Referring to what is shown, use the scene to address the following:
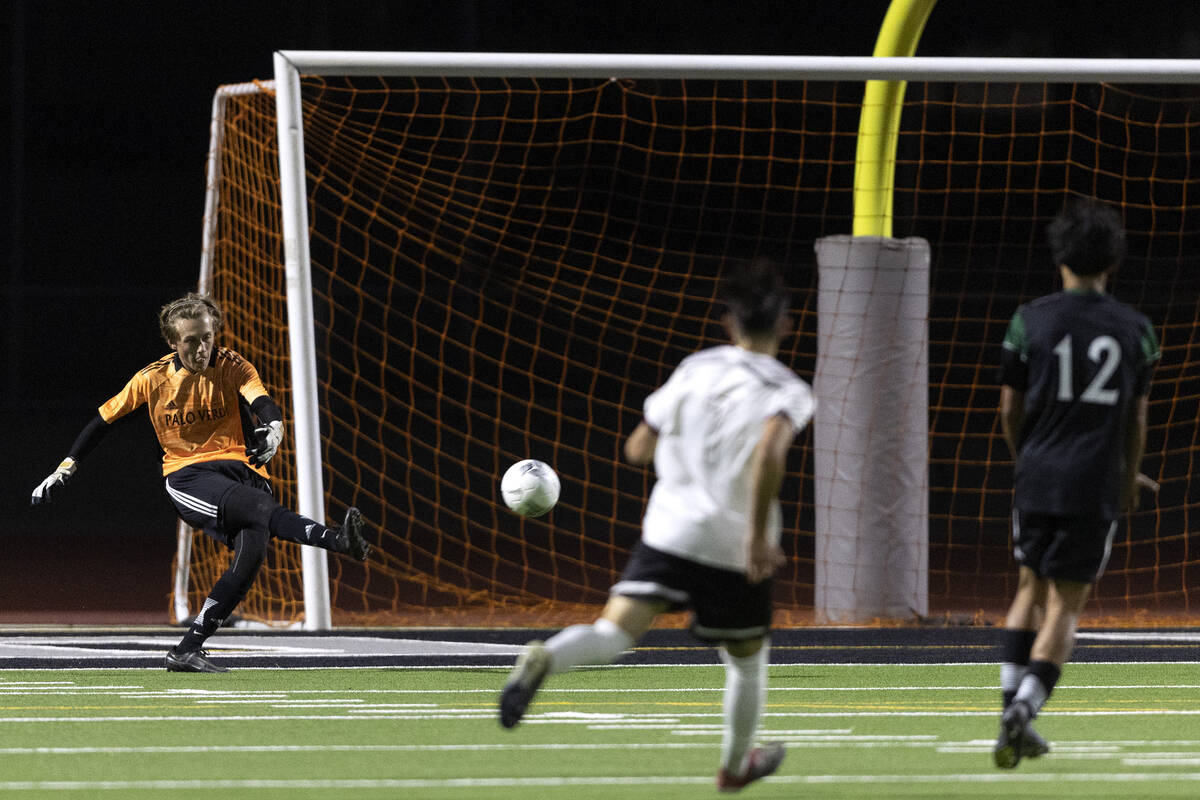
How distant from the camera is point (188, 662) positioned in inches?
342

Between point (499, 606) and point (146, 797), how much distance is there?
26.7 ft

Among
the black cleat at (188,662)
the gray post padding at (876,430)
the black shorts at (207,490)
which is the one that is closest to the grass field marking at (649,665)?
the black cleat at (188,662)

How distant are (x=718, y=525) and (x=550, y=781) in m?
0.91

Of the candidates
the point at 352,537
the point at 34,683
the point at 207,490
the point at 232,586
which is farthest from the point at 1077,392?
the point at 34,683

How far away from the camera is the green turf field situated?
17.3 feet

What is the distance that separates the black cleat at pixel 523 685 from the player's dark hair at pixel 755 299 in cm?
100

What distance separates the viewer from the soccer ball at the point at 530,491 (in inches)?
358

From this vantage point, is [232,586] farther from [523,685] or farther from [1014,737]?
[1014,737]

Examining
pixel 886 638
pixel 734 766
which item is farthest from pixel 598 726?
pixel 886 638

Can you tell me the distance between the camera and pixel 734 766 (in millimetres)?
4992

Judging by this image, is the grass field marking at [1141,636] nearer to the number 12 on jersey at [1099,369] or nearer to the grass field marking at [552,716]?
the grass field marking at [552,716]

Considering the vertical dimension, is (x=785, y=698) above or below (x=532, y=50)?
below

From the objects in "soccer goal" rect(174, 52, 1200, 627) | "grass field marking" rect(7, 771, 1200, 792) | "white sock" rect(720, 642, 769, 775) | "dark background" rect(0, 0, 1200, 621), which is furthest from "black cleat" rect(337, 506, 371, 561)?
"dark background" rect(0, 0, 1200, 621)

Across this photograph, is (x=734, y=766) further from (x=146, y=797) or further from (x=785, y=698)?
(x=785, y=698)
